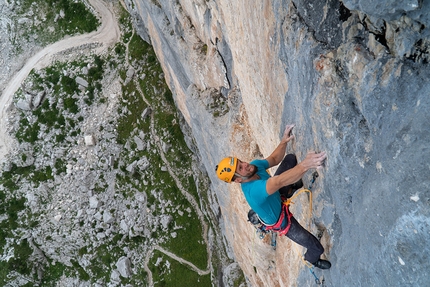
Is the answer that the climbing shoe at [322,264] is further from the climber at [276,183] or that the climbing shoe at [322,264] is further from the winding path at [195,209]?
the winding path at [195,209]

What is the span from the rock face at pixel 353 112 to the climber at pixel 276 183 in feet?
1.06

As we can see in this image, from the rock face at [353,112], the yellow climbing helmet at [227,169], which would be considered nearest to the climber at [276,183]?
the yellow climbing helmet at [227,169]

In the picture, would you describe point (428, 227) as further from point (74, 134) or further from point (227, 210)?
point (74, 134)

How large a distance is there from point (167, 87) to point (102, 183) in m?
10.1

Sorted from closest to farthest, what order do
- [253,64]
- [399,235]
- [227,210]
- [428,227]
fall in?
[428,227]
[399,235]
[253,64]
[227,210]

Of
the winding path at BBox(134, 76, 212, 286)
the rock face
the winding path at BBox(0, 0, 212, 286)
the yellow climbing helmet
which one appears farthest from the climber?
the winding path at BBox(0, 0, 212, 286)

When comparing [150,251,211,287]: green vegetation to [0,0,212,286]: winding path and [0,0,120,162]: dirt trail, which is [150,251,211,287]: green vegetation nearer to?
[0,0,212,286]: winding path

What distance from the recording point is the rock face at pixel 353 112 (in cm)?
529

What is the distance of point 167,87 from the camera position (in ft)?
100

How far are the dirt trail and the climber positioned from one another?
26.7 meters

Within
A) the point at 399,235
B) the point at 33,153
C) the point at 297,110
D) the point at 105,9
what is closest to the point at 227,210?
the point at 297,110

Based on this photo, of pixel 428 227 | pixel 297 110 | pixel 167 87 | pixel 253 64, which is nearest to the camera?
pixel 428 227

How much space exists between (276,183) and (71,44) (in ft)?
97.4

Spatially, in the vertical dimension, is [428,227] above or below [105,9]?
below
